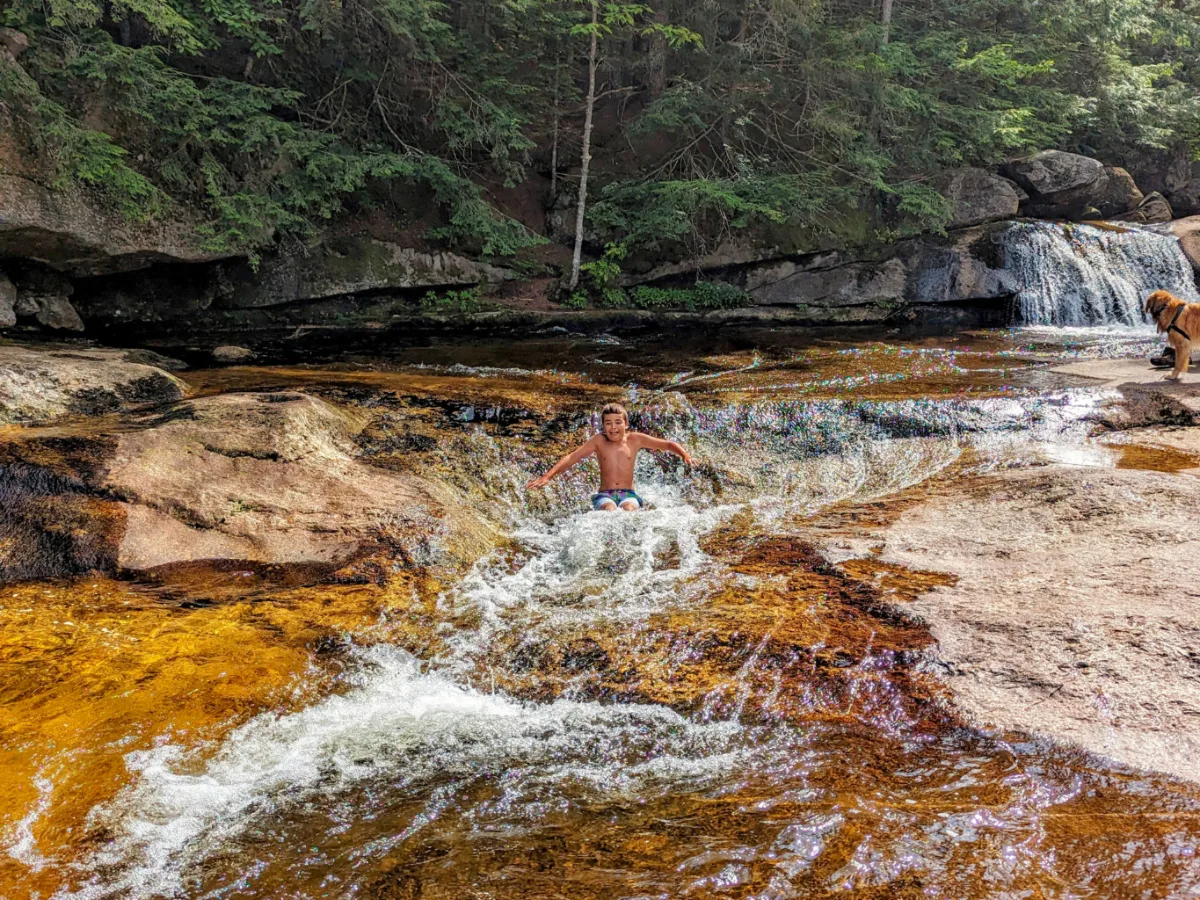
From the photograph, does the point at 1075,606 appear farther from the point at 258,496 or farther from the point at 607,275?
the point at 607,275

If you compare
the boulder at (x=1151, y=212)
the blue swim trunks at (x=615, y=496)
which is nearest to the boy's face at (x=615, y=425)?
the blue swim trunks at (x=615, y=496)

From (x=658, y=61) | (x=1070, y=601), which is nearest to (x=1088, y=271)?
(x=658, y=61)

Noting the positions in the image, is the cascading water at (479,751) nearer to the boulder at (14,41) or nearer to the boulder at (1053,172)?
the boulder at (14,41)

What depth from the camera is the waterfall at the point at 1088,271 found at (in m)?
15.4

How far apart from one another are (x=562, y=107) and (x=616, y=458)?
15.1 m

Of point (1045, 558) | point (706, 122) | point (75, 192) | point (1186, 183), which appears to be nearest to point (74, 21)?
point (75, 192)

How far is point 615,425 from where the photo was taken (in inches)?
247

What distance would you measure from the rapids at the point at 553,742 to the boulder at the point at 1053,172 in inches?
616

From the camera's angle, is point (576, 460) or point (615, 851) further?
point (576, 460)

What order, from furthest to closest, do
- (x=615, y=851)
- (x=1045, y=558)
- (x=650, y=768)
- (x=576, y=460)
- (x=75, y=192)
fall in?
(x=75, y=192)
(x=576, y=460)
(x=1045, y=558)
(x=650, y=768)
(x=615, y=851)

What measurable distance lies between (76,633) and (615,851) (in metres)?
3.21

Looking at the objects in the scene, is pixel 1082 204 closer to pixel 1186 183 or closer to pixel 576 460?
pixel 1186 183

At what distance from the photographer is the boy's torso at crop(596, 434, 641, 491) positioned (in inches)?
253

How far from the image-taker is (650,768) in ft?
9.75
